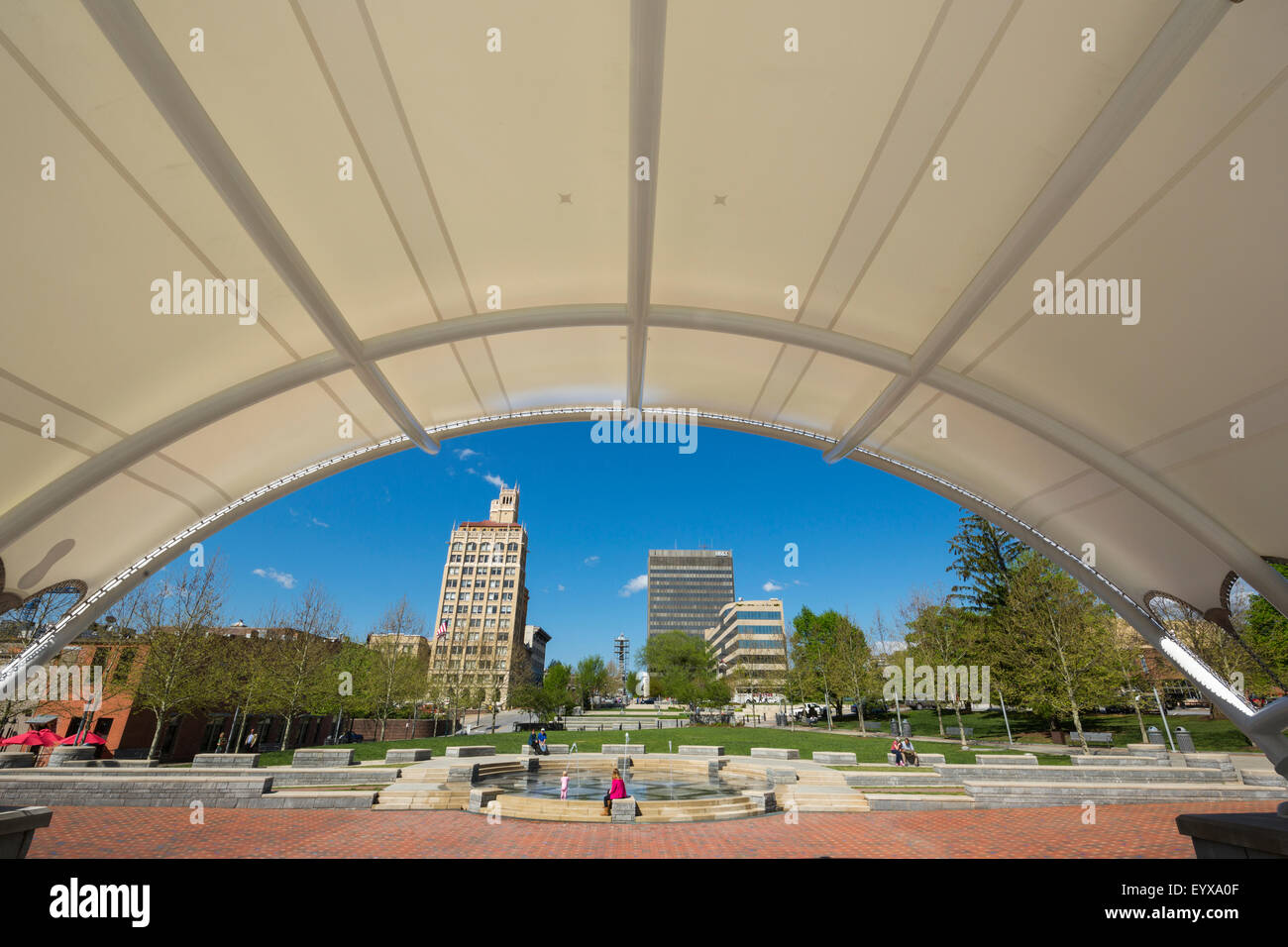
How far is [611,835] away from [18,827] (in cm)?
1047

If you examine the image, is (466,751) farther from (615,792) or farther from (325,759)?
(615,792)

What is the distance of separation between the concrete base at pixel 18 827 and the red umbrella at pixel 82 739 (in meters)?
31.0

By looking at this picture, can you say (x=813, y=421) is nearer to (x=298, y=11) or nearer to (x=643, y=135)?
(x=643, y=135)

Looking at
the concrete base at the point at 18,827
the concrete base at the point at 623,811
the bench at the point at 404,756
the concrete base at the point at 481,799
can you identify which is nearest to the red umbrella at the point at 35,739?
the bench at the point at 404,756

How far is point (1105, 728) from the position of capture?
3766 cm

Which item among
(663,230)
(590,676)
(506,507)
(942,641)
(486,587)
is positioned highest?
(506,507)

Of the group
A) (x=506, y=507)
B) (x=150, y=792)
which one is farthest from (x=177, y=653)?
(x=506, y=507)

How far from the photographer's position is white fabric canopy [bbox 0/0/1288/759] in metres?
5.75

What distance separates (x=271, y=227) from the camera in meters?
7.01

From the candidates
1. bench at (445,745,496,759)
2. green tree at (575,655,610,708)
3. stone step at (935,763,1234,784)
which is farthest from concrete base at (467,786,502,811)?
green tree at (575,655,610,708)

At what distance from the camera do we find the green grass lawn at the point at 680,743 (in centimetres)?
2922

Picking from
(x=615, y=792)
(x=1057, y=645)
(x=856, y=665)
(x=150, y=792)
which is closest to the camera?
(x=615, y=792)

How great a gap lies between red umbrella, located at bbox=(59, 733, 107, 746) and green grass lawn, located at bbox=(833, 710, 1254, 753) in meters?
51.0

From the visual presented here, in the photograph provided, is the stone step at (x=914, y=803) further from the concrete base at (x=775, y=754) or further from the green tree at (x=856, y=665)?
the green tree at (x=856, y=665)
